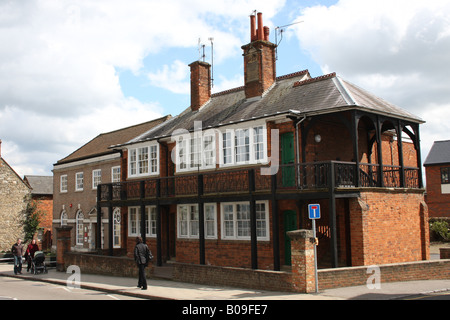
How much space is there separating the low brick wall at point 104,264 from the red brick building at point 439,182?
95.3ft

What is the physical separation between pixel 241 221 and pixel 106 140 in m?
18.2

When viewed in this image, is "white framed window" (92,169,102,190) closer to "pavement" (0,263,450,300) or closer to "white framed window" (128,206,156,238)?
"white framed window" (128,206,156,238)

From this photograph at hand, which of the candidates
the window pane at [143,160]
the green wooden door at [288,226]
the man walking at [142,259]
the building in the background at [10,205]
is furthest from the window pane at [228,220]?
the building in the background at [10,205]

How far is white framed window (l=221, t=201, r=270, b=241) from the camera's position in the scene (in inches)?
712

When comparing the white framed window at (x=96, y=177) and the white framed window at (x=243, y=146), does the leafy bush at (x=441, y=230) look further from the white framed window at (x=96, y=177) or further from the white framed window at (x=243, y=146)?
the white framed window at (x=96, y=177)

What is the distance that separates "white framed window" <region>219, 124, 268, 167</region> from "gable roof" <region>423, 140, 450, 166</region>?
1009 inches

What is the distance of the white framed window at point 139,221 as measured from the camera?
77.2ft

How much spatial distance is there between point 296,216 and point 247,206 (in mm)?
2081

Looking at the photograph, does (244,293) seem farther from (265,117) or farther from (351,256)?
(265,117)

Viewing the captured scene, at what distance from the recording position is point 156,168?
23.1 m

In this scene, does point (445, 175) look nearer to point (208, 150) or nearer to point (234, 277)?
point (208, 150)

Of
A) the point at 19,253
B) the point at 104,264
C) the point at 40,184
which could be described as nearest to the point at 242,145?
the point at 104,264

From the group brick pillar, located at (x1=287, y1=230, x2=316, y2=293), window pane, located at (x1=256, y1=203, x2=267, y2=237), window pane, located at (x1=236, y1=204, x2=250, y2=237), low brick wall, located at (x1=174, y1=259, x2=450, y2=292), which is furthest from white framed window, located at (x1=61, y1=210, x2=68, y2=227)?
brick pillar, located at (x1=287, y1=230, x2=316, y2=293)

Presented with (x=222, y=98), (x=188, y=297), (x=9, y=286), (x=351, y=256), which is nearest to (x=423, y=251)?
(x=351, y=256)
